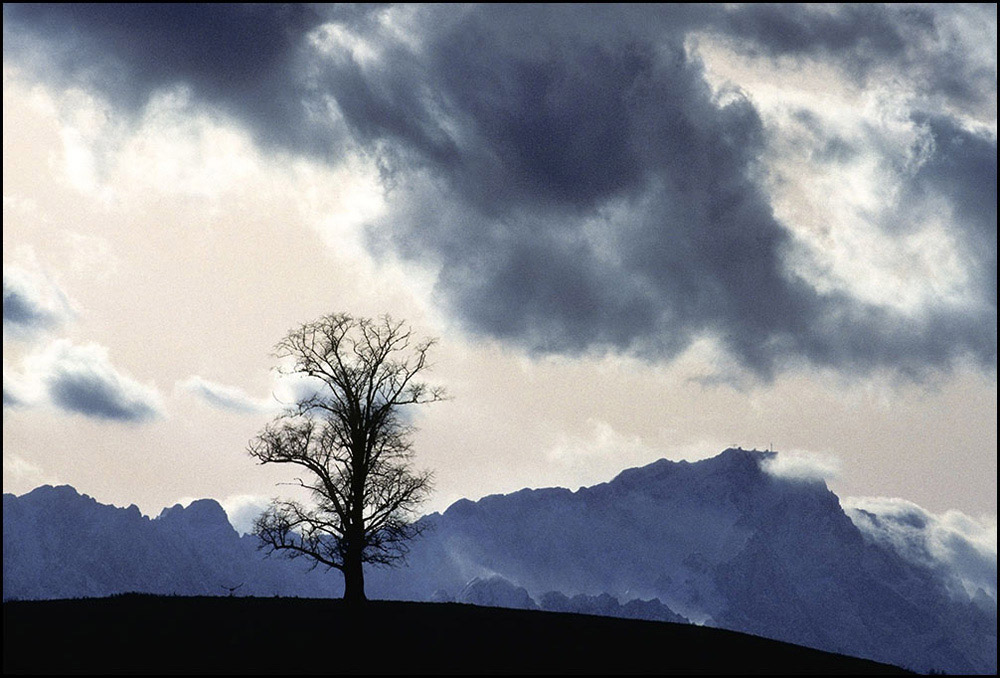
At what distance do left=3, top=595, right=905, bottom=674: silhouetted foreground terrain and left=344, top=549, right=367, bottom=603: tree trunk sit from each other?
196 centimetres

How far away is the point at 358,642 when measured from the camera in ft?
122

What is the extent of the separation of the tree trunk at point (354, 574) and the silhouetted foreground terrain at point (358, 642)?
196 centimetres

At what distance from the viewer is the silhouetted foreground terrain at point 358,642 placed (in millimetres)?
33125

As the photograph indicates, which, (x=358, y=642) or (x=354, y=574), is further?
(x=354, y=574)

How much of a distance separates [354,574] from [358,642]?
39.5 ft

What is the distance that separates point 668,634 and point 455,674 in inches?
484

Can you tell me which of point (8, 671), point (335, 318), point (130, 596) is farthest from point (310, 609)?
point (8, 671)

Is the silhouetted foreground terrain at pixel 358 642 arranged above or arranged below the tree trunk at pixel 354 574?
below

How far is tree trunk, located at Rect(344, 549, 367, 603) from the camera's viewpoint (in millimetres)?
48906

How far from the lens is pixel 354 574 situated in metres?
49.1

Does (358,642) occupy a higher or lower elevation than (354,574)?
lower

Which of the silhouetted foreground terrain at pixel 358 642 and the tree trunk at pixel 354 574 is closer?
the silhouetted foreground terrain at pixel 358 642

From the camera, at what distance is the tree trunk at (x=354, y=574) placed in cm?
4891

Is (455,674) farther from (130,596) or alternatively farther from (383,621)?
(130,596)
